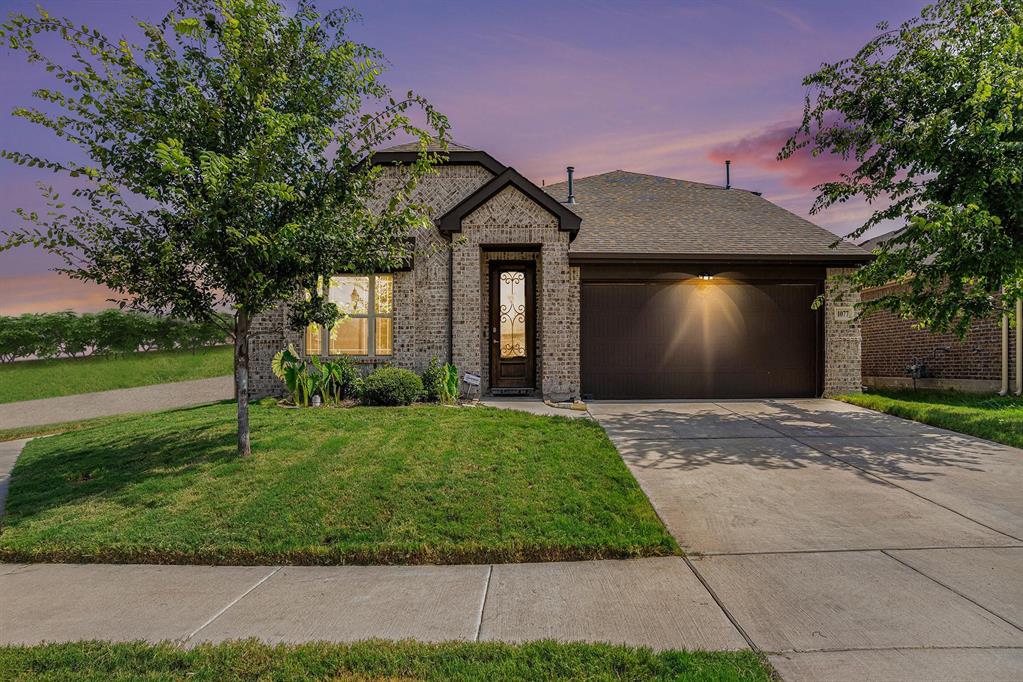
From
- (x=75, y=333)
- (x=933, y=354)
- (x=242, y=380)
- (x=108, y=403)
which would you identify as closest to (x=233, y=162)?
(x=242, y=380)

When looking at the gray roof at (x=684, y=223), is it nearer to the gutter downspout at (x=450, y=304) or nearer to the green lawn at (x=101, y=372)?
the gutter downspout at (x=450, y=304)

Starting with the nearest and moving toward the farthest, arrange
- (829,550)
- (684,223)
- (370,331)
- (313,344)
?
1. (829,550)
2. (370,331)
3. (313,344)
4. (684,223)

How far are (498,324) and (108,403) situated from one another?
11593 mm

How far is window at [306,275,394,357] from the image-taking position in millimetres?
11266

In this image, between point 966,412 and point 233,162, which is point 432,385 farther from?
point 966,412

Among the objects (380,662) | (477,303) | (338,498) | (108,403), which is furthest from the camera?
(108,403)

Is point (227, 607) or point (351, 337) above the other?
point (351, 337)

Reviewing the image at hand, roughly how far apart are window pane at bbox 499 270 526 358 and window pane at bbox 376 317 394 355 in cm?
237

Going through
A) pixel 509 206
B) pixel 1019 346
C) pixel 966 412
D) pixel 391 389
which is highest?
pixel 509 206

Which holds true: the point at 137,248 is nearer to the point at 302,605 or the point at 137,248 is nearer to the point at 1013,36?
the point at 302,605

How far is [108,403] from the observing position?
14.8m

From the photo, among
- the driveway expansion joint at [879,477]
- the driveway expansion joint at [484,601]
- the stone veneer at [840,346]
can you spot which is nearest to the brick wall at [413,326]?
the driveway expansion joint at [879,477]

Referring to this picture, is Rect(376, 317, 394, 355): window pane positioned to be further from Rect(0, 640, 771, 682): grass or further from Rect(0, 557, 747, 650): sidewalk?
Rect(0, 640, 771, 682): grass

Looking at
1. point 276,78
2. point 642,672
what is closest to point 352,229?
point 276,78
